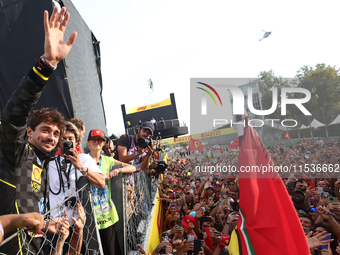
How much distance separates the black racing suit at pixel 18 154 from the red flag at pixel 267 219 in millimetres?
→ 1870

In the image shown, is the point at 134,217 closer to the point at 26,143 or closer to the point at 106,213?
the point at 106,213

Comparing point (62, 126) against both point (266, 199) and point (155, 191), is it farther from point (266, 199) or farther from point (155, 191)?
point (155, 191)

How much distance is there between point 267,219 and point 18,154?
2201 millimetres

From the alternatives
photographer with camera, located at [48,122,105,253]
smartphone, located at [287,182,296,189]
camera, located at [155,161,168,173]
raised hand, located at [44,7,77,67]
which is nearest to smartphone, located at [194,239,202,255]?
camera, located at [155,161,168,173]

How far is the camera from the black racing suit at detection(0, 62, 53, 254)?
Answer: 128 cm

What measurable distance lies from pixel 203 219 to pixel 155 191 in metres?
2.23

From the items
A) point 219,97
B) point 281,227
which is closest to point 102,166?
point 281,227

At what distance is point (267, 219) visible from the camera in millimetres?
2369

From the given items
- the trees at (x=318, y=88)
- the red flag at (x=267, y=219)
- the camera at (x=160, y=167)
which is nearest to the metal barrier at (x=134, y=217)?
the camera at (x=160, y=167)

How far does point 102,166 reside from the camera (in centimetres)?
273

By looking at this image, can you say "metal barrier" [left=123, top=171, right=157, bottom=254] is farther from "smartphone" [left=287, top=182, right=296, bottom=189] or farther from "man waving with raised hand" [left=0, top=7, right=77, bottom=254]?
"smartphone" [left=287, top=182, right=296, bottom=189]

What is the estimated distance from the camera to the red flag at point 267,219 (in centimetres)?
227

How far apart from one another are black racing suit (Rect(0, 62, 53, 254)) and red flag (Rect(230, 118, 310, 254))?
1870mm

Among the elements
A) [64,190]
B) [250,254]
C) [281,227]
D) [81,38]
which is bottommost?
[250,254]
